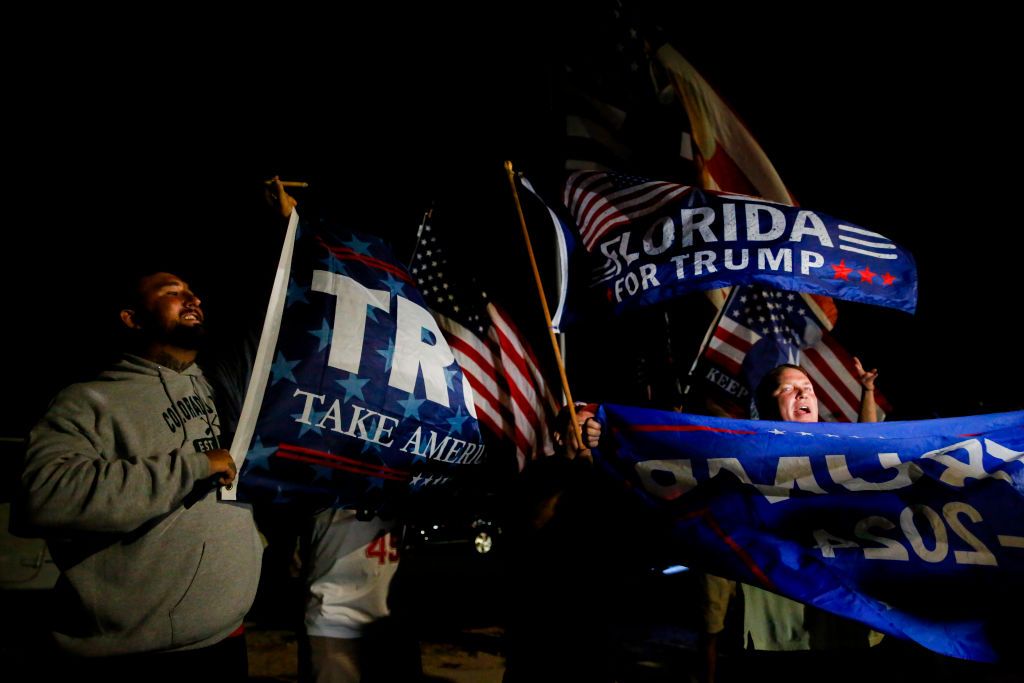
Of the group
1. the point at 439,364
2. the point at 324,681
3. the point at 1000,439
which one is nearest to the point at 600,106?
the point at 439,364

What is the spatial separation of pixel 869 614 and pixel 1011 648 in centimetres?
62

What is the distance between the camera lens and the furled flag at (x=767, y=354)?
20.2 feet

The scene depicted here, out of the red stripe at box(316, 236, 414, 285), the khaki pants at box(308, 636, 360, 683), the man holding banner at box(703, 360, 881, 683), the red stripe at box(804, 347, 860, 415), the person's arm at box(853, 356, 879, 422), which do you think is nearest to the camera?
the red stripe at box(316, 236, 414, 285)

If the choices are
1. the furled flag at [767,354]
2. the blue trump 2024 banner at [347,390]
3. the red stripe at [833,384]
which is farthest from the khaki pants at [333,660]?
the red stripe at [833,384]

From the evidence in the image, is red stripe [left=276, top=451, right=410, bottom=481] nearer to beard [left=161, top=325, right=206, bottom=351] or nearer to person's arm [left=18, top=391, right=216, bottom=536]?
person's arm [left=18, top=391, right=216, bottom=536]

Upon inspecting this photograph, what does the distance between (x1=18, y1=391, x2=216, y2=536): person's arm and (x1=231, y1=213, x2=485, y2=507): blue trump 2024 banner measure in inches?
10.3

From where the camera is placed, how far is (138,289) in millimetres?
2893

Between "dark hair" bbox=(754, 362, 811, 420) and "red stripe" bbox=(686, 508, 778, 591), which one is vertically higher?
"dark hair" bbox=(754, 362, 811, 420)

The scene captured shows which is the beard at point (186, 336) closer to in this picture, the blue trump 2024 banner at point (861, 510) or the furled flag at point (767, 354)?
the blue trump 2024 banner at point (861, 510)

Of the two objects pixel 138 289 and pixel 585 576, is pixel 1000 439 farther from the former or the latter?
pixel 138 289

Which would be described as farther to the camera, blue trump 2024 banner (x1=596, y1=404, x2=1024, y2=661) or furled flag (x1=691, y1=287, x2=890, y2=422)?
furled flag (x1=691, y1=287, x2=890, y2=422)

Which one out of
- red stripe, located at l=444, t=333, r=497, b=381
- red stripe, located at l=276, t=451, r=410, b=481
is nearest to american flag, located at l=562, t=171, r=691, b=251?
red stripe, located at l=444, t=333, r=497, b=381

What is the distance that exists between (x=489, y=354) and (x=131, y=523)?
2366 millimetres

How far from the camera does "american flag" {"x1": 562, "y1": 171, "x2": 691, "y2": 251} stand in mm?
4488
